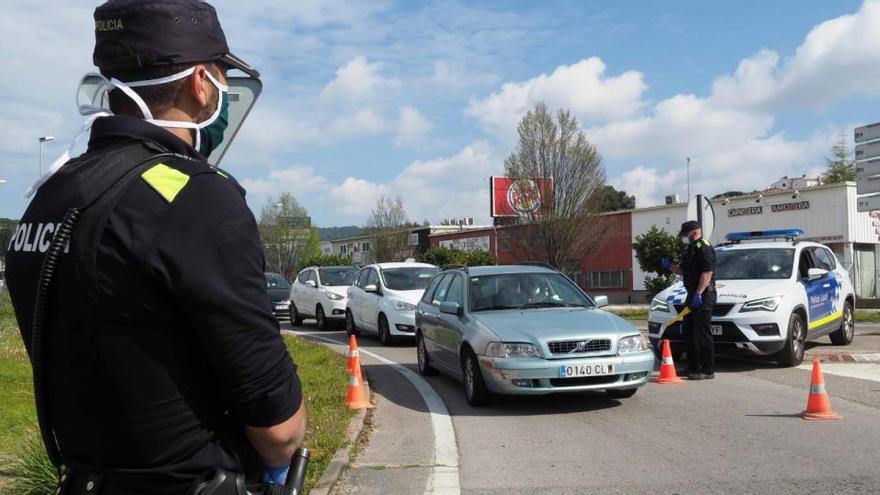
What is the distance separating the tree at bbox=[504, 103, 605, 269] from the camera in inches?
1599

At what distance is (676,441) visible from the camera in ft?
23.3

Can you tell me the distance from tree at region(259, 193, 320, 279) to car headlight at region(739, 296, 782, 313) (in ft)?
181

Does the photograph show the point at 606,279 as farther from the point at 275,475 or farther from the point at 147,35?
the point at 147,35

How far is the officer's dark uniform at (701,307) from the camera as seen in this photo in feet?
34.9

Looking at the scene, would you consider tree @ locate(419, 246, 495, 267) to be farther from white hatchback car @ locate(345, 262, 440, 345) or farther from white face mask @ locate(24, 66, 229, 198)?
white face mask @ locate(24, 66, 229, 198)

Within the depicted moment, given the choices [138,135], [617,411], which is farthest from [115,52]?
[617,411]

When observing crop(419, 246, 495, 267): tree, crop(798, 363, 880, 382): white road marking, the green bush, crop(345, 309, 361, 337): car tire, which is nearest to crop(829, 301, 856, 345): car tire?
crop(798, 363, 880, 382): white road marking

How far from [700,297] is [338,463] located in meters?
6.12

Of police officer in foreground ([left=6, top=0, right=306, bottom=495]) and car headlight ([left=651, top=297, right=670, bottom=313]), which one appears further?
car headlight ([left=651, top=297, right=670, bottom=313])

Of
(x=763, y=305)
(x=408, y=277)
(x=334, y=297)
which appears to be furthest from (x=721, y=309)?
(x=334, y=297)

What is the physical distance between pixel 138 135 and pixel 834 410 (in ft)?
27.2

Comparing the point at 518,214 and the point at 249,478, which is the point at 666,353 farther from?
the point at 518,214

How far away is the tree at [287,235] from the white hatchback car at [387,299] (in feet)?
152

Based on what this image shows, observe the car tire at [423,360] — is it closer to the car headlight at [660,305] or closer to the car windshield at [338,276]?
the car headlight at [660,305]
